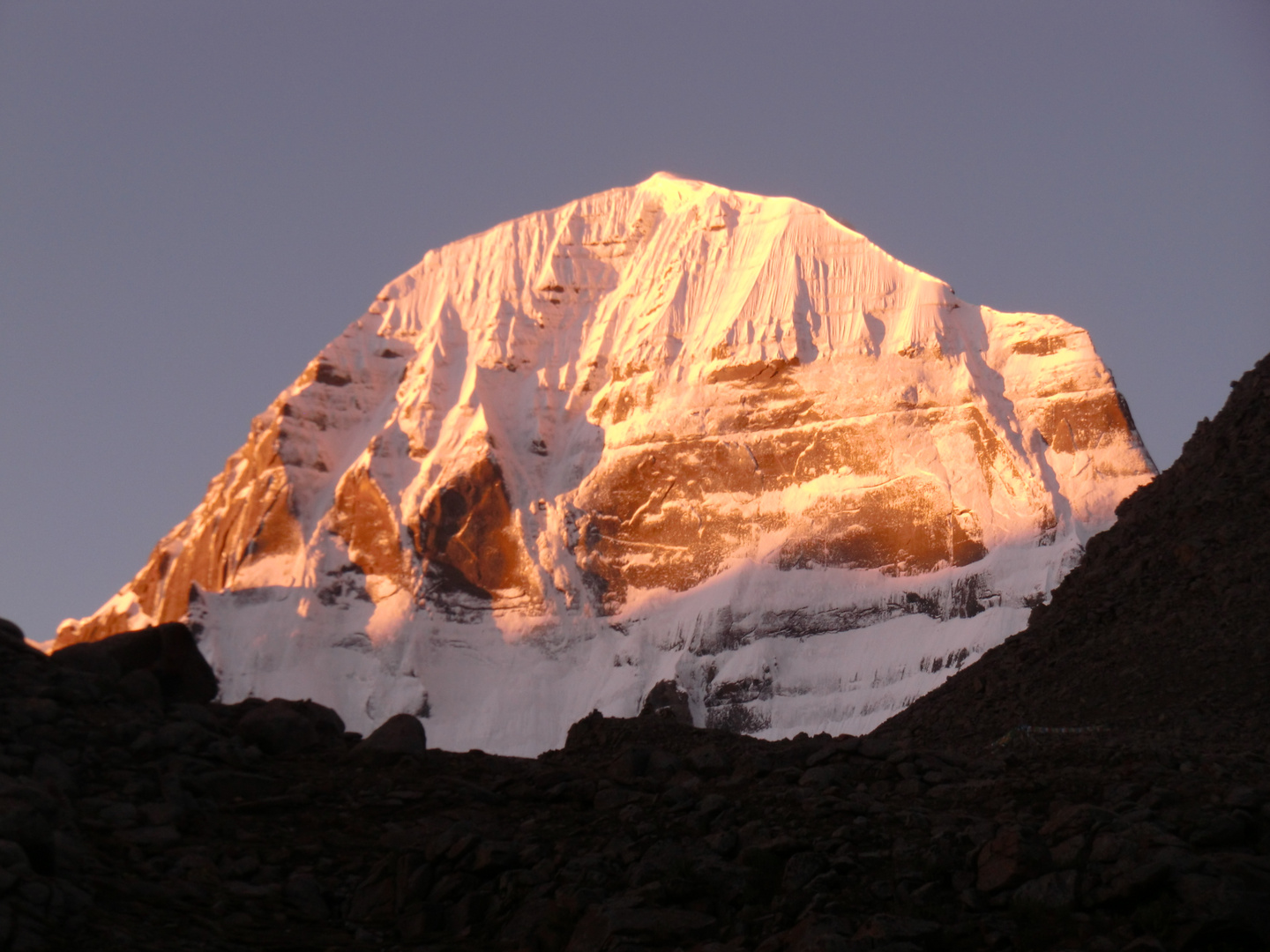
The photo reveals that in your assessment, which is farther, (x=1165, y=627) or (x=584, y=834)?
(x=1165, y=627)

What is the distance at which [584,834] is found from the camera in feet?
52.1

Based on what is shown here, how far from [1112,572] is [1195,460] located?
311 cm

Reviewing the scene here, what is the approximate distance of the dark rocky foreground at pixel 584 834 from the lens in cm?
1338

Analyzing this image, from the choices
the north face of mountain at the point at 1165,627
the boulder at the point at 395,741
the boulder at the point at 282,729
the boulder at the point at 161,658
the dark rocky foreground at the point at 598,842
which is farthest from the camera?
the north face of mountain at the point at 1165,627

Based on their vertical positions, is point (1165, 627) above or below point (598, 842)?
above

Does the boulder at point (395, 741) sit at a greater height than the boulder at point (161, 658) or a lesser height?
lesser

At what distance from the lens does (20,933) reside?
12.6m

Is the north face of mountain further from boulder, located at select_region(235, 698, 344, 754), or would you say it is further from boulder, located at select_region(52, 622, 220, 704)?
boulder, located at select_region(52, 622, 220, 704)

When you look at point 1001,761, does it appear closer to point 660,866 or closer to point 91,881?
point 660,866

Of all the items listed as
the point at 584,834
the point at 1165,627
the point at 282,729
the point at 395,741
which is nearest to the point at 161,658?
the point at 282,729

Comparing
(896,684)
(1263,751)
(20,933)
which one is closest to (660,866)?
(20,933)

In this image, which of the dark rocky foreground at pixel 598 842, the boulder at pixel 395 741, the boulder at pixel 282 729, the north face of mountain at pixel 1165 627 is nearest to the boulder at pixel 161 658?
the dark rocky foreground at pixel 598 842

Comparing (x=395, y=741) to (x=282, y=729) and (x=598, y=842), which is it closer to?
(x=282, y=729)

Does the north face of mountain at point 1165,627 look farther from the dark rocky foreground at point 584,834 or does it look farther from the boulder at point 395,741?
the boulder at point 395,741
